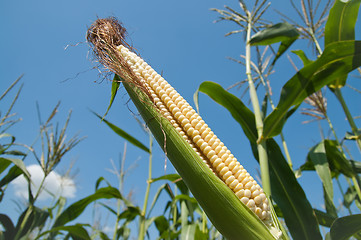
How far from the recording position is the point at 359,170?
2.57m

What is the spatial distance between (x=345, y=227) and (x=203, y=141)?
1172mm

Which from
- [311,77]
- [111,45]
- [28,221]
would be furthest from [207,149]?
[28,221]

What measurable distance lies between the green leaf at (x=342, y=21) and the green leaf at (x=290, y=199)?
4.05 feet

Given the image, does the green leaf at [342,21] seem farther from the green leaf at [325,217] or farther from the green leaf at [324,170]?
the green leaf at [325,217]

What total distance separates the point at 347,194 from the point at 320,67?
234cm

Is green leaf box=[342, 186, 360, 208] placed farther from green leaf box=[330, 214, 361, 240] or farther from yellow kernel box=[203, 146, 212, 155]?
yellow kernel box=[203, 146, 212, 155]

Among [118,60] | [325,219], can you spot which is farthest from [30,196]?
[325,219]

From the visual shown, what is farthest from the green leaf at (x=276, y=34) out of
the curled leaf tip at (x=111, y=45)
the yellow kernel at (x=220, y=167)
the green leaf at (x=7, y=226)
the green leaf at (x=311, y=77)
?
the green leaf at (x=7, y=226)

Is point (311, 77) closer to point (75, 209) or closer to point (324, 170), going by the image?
point (324, 170)

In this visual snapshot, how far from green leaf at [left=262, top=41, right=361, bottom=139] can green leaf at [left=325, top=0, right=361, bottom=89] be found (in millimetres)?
394

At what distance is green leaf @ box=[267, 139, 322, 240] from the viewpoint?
182 cm

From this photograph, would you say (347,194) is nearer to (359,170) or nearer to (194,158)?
(359,170)

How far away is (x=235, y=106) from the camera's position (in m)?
2.35

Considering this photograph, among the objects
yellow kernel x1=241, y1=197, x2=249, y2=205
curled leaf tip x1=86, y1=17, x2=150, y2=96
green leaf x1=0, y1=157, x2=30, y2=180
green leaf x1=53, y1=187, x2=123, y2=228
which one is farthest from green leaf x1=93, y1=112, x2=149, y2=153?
yellow kernel x1=241, y1=197, x2=249, y2=205
